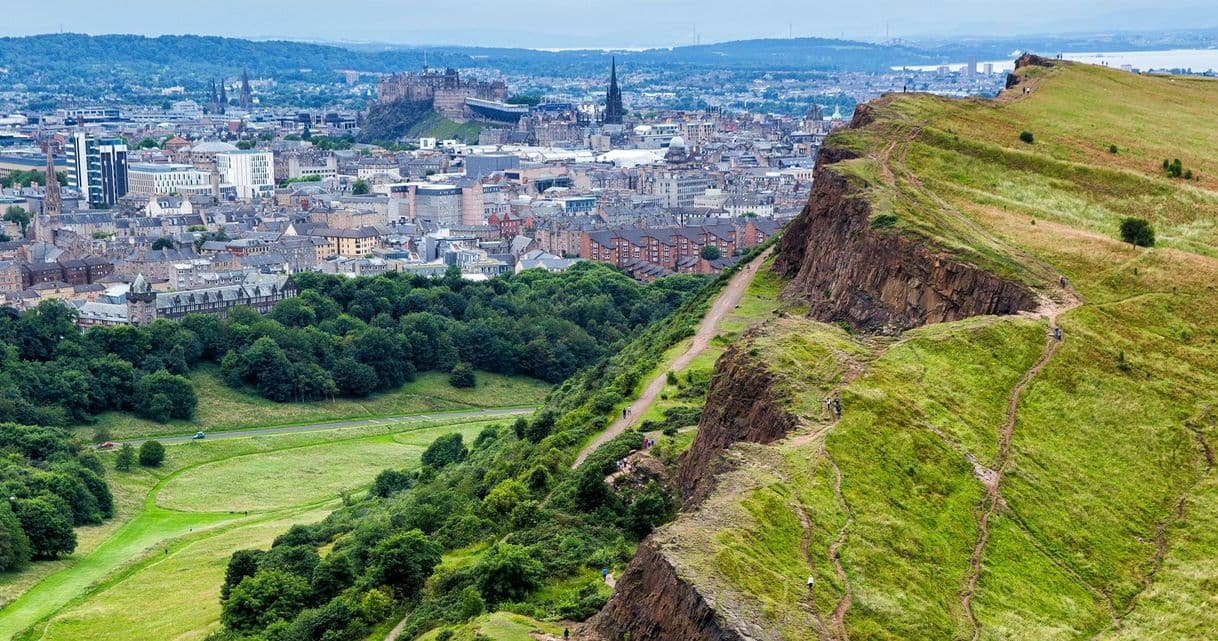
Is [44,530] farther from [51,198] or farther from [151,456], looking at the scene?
[51,198]

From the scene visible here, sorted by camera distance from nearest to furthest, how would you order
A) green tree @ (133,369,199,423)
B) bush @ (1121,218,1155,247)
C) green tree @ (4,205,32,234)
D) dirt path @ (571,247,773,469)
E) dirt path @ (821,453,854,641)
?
dirt path @ (821,453,854,641) → bush @ (1121,218,1155,247) → dirt path @ (571,247,773,469) → green tree @ (133,369,199,423) → green tree @ (4,205,32,234)

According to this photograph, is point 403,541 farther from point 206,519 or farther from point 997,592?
point 206,519

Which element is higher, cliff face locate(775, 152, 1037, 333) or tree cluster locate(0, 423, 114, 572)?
cliff face locate(775, 152, 1037, 333)

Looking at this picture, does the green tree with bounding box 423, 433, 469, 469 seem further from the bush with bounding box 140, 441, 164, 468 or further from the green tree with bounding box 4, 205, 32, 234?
the green tree with bounding box 4, 205, 32, 234

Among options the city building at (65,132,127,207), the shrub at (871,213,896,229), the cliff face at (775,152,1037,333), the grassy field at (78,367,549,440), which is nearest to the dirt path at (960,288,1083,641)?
the cliff face at (775,152,1037,333)

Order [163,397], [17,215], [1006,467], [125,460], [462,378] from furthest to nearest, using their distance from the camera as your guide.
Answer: [17,215], [462,378], [163,397], [125,460], [1006,467]

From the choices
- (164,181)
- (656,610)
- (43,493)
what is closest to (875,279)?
(656,610)
